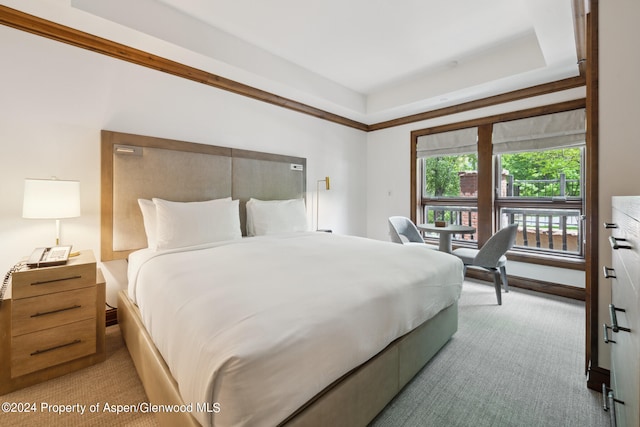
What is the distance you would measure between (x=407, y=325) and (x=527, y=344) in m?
1.39

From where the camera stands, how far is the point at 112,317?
8.32ft

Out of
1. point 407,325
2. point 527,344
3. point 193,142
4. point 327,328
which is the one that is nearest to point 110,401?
point 327,328

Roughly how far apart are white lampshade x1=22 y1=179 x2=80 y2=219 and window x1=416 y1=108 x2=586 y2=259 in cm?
437

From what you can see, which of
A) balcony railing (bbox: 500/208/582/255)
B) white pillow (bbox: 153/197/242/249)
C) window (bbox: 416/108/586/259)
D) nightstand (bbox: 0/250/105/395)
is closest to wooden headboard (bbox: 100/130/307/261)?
white pillow (bbox: 153/197/242/249)

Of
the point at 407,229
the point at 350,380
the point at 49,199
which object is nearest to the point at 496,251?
the point at 407,229

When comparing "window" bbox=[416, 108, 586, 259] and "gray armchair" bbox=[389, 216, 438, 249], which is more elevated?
"window" bbox=[416, 108, 586, 259]

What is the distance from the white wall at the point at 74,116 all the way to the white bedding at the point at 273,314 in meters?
0.97

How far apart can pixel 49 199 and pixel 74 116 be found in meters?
0.85

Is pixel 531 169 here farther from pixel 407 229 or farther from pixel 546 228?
pixel 407 229

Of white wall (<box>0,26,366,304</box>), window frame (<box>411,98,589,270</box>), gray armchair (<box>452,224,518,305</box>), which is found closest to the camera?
white wall (<box>0,26,366,304</box>)

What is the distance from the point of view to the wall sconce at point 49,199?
1919 millimetres

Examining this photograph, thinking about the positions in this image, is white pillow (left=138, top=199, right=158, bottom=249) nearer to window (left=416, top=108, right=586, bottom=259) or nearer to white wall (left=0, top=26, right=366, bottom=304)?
white wall (left=0, top=26, right=366, bottom=304)

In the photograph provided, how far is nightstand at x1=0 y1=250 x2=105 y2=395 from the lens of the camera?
162 centimetres

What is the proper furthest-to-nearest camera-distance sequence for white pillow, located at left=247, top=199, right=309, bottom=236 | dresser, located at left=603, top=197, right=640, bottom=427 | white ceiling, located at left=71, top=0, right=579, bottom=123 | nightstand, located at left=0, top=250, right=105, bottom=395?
white pillow, located at left=247, top=199, right=309, bottom=236, white ceiling, located at left=71, top=0, right=579, bottom=123, nightstand, located at left=0, top=250, right=105, bottom=395, dresser, located at left=603, top=197, right=640, bottom=427
